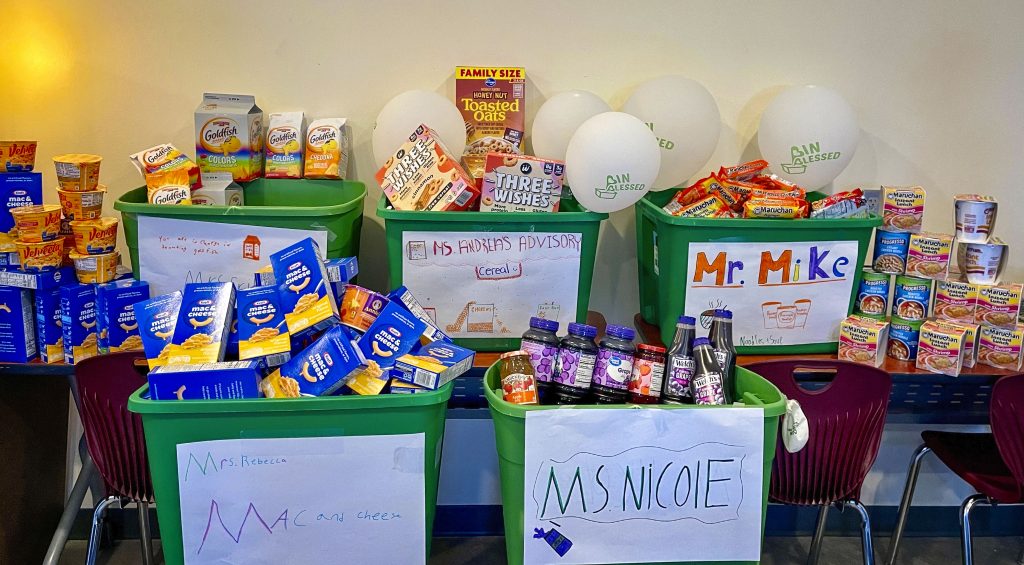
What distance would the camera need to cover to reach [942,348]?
214 centimetres

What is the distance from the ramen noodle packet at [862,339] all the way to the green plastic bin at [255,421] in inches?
43.1

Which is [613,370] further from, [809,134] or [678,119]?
[809,134]

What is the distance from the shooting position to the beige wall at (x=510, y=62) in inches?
96.3

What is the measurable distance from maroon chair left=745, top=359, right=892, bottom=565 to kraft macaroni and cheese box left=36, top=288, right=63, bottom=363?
173cm

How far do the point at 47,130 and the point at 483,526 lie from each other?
6.10 ft

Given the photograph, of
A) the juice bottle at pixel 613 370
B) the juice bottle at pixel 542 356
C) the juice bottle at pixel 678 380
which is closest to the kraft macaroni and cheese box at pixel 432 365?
the juice bottle at pixel 542 356

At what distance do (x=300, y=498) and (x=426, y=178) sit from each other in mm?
826

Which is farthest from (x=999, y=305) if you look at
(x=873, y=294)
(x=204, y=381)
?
(x=204, y=381)

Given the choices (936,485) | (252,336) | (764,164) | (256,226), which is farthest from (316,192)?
(936,485)

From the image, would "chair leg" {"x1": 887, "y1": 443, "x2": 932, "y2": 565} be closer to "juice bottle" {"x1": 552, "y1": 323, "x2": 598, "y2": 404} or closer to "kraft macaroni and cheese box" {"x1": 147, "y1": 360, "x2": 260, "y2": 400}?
Answer: "juice bottle" {"x1": 552, "y1": 323, "x2": 598, "y2": 404}

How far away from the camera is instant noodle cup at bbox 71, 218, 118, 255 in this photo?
6.92ft

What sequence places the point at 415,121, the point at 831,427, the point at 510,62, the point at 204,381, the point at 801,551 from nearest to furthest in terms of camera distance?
the point at 204,381 → the point at 831,427 → the point at 415,121 → the point at 510,62 → the point at 801,551

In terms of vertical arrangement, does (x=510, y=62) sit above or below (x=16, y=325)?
above

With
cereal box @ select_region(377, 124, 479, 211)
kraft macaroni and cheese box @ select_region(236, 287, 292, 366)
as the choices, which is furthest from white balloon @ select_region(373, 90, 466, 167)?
kraft macaroni and cheese box @ select_region(236, 287, 292, 366)
